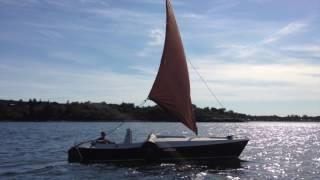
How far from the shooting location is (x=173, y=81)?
4434 cm

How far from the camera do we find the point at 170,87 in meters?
44.3

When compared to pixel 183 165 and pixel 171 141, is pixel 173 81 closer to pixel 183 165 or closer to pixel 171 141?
pixel 171 141

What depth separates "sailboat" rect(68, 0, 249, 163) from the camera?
4309 cm

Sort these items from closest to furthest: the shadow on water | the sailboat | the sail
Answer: the shadow on water, the sailboat, the sail

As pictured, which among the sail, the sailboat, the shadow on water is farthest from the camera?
the sail

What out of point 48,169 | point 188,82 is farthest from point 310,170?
point 48,169

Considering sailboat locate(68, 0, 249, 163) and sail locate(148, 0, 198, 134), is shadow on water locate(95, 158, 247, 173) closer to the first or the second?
sailboat locate(68, 0, 249, 163)

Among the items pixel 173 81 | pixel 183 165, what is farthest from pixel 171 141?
pixel 173 81

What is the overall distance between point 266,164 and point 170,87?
389 inches

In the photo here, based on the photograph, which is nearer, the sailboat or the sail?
the sailboat

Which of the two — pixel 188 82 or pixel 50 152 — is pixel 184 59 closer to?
pixel 188 82

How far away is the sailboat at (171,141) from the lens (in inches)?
1697

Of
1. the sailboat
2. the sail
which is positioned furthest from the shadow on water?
the sail

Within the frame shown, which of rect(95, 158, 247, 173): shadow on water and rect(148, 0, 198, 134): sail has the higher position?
rect(148, 0, 198, 134): sail
